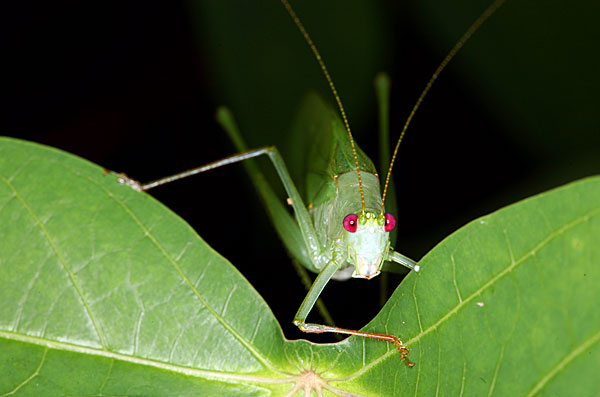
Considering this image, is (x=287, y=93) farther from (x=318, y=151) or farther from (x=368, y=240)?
(x=368, y=240)

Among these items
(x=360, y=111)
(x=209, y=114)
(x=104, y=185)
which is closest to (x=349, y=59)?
(x=360, y=111)

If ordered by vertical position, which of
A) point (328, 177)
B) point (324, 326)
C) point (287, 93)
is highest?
point (287, 93)

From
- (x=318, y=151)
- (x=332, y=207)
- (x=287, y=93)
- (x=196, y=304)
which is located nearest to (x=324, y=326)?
(x=196, y=304)

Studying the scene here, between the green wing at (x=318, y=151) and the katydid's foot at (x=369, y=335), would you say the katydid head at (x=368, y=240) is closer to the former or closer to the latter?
the katydid's foot at (x=369, y=335)

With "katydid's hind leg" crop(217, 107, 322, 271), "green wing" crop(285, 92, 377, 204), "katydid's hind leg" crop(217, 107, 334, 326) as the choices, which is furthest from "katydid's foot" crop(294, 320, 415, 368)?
"green wing" crop(285, 92, 377, 204)

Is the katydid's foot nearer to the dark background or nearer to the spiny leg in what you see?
the spiny leg

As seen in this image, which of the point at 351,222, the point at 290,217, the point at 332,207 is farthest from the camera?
the point at 290,217
